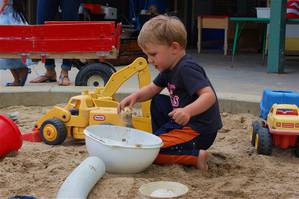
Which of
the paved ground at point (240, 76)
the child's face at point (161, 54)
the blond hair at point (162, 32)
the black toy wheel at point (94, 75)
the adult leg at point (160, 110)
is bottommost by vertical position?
the paved ground at point (240, 76)

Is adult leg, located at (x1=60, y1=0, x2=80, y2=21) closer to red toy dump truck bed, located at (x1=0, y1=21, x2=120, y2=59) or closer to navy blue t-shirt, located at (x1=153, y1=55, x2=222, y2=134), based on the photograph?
red toy dump truck bed, located at (x1=0, y1=21, x2=120, y2=59)

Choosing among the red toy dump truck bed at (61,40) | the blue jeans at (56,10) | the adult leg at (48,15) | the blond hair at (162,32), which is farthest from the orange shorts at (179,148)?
the adult leg at (48,15)

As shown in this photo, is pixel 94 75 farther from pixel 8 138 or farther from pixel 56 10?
pixel 8 138

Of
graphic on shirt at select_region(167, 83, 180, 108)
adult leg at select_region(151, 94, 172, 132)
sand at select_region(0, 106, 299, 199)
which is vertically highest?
graphic on shirt at select_region(167, 83, 180, 108)

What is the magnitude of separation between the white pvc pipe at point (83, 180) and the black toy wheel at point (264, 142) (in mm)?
977

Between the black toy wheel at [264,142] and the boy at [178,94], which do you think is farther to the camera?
the black toy wheel at [264,142]

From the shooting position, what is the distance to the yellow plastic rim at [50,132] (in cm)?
314

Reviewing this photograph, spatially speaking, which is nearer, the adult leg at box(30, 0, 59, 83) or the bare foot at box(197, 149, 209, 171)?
the bare foot at box(197, 149, 209, 171)

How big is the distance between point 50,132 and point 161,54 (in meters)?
0.85

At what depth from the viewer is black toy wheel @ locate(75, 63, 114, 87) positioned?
4934 mm

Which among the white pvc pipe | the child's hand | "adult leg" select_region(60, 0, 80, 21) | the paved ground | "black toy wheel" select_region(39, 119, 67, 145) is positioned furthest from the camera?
"adult leg" select_region(60, 0, 80, 21)

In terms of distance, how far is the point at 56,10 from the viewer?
551 centimetres

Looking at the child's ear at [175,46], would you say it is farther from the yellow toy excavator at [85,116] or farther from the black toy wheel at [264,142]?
the black toy wheel at [264,142]

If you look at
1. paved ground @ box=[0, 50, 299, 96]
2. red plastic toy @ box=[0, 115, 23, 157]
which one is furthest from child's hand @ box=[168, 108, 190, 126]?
paved ground @ box=[0, 50, 299, 96]
